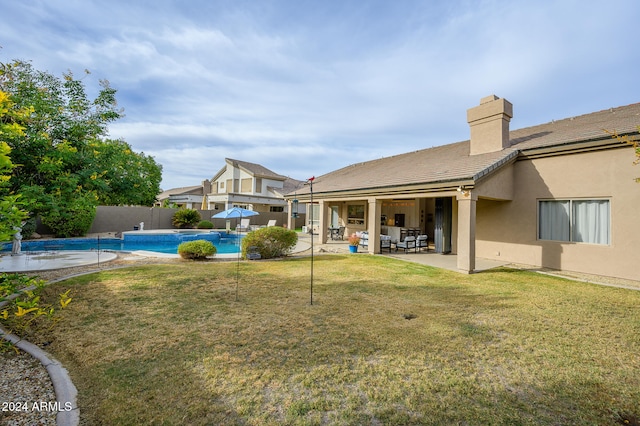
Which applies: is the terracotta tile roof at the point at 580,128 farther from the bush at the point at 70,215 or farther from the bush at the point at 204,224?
the bush at the point at 204,224

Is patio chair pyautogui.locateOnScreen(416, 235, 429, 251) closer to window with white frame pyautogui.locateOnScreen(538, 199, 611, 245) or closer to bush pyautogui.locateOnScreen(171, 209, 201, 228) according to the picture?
window with white frame pyautogui.locateOnScreen(538, 199, 611, 245)

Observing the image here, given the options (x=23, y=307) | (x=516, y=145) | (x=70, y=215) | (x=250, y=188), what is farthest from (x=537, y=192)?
(x=250, y=188)

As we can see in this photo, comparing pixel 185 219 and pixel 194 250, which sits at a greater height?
pixel 185 219

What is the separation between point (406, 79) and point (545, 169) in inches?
302

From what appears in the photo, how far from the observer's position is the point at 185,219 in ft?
88.2

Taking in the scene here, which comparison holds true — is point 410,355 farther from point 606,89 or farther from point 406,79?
point 606,89

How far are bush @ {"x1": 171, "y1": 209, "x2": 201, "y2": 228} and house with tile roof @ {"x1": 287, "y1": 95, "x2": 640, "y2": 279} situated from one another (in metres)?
19.1

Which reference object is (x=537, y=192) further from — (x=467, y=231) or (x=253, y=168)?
(x=253, y=168)

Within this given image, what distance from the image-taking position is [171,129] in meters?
21.4

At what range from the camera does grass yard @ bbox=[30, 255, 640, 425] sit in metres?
3.04

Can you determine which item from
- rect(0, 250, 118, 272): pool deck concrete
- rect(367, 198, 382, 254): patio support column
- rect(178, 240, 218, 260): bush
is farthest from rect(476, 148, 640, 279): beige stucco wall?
rect(0, 250, 118, 272): pool deck concrete

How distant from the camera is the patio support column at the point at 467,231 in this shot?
10.0m

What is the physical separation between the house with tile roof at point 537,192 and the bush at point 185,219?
19.1 metres

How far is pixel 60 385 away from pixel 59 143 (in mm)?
5367
